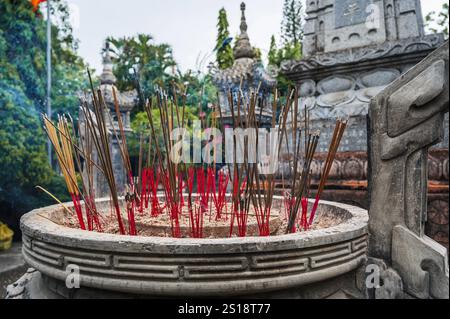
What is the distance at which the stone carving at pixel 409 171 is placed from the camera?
4.04 ft

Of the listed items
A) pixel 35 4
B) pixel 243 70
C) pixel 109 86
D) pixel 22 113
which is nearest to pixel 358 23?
pixel 243 70

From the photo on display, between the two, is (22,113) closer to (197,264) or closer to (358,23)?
(358,23)

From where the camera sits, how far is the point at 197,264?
114 cm

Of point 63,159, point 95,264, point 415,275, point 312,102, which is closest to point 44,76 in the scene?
Answer: point 312,102

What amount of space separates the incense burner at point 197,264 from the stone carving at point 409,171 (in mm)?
180

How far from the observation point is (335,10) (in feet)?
15.2

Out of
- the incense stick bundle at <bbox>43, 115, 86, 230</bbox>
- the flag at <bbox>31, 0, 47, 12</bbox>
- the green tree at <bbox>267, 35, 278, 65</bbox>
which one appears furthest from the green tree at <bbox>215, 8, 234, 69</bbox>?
the incense stick bundle at <bbox>43, 115, 86, 230</bbox>

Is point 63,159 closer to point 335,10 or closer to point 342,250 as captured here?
point 342,250

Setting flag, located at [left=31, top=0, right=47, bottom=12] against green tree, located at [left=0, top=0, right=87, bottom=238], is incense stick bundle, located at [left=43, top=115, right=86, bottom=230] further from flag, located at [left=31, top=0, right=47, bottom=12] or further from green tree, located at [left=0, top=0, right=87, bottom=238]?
flag, located at [left=31, top=0, right=47, bottom=12]

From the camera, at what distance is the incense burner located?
1132 millimetres

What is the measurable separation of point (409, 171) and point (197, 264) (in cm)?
88

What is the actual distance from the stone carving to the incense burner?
180mm

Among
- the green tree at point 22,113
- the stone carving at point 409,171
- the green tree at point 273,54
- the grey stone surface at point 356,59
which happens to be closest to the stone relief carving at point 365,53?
the grey stone surface at point 356,59

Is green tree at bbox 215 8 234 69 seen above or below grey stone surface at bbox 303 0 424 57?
above
